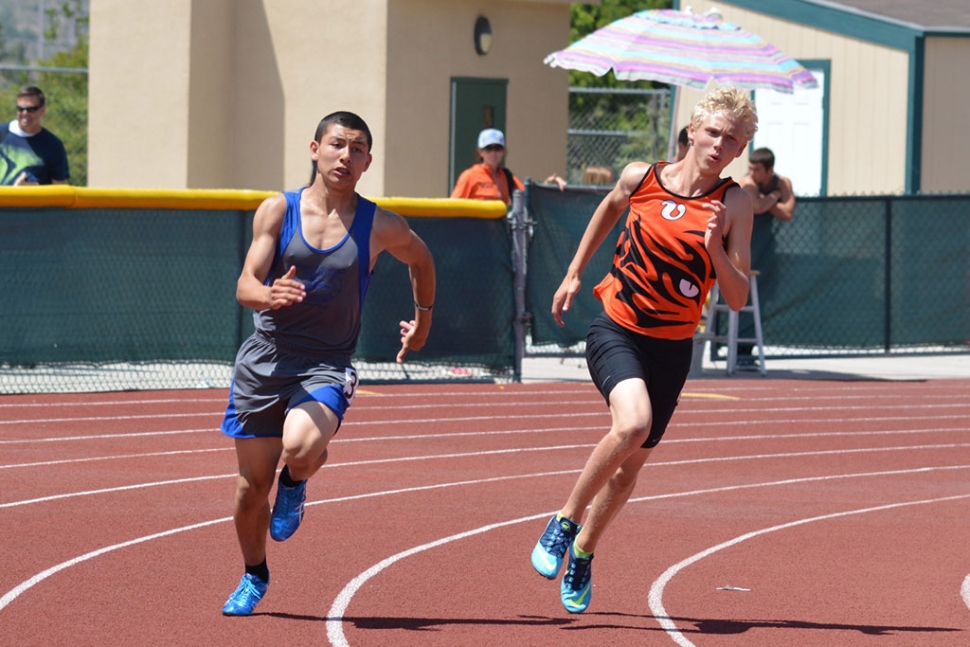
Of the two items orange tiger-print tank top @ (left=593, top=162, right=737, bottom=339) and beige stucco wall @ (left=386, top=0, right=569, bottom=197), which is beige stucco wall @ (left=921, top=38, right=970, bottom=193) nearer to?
Answer: beige stucco wall @ (left=386, top=0, right=569, bottom=197)

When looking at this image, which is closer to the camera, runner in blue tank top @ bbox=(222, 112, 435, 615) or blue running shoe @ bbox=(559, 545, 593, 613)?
runner in blue tank top @ bbox=(222, 112, 435, 615)

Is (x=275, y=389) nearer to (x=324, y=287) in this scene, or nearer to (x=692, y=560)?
(x=324, y=287)

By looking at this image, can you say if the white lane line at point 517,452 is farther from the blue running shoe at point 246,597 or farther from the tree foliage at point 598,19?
the tree foliage at point 598,19

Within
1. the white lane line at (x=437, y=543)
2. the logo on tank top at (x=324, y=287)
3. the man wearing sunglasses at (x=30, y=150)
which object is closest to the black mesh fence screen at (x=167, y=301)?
the man wearing sunglasses at (x=30, y=150)

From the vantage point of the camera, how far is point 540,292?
51.4 feet

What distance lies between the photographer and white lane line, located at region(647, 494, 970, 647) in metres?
6.46

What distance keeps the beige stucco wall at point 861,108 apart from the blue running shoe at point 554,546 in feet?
49.0

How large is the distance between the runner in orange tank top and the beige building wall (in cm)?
1328

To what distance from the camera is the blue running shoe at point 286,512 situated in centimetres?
644

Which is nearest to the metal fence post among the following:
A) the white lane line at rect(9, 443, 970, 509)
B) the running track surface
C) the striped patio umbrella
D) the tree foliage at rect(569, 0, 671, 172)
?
the striped patio umbrella

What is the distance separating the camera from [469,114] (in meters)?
21.2

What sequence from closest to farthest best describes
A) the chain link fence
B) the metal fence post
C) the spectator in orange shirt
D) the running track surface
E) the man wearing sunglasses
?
the running track surface → the man wearing sunglasses → the metal fence post → the spectator in orange shirt → the chain link fence

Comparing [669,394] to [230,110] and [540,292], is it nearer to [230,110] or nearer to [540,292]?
[540,292]

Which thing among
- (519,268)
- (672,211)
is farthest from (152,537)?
(519,268)
